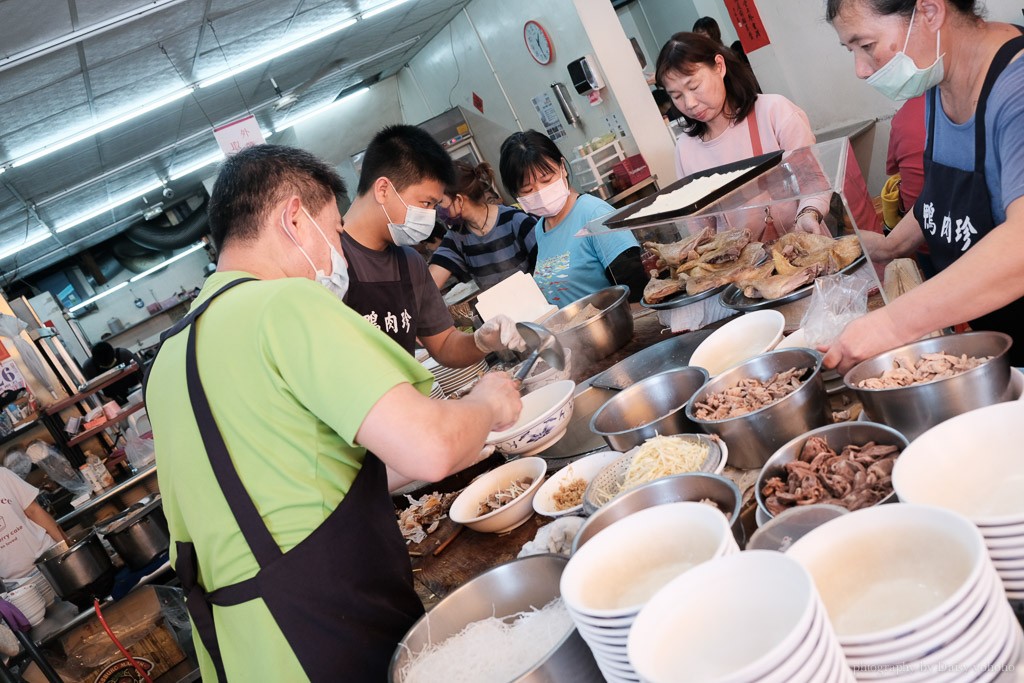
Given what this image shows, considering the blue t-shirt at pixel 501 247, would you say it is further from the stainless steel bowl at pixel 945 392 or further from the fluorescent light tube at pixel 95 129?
the fluorescent light tube at pixel 95 129

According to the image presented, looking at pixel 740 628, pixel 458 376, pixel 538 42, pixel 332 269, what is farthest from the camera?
pixel 538 42

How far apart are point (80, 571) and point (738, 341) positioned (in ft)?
16.2

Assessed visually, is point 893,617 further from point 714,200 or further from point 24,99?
point 24,99

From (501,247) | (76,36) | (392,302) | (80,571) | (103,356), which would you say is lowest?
(80,571)

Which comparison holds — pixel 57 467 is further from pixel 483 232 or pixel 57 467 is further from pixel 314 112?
pixel 314 112

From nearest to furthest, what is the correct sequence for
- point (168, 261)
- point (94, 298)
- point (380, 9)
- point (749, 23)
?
point (749, 23) < point (380, 9) < point (94, 298) < point (168, 261)

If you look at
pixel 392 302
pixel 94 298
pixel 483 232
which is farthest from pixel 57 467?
pixel 94 298

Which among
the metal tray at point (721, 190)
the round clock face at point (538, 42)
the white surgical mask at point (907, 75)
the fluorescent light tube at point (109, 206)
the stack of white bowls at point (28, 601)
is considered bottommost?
the stack of white bowls at point (28, 601)

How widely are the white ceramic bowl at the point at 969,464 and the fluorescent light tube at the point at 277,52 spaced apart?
329 inches

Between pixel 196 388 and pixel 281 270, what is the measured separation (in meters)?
0.39

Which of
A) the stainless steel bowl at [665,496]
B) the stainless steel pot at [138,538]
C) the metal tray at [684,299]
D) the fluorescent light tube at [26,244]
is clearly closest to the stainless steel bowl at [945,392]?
the stainless steel bowl at [665,496]

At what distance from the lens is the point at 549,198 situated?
3.86 metres

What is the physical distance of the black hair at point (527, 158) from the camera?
378 cm

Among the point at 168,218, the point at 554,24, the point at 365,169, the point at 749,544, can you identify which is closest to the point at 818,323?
the point at 749,544
